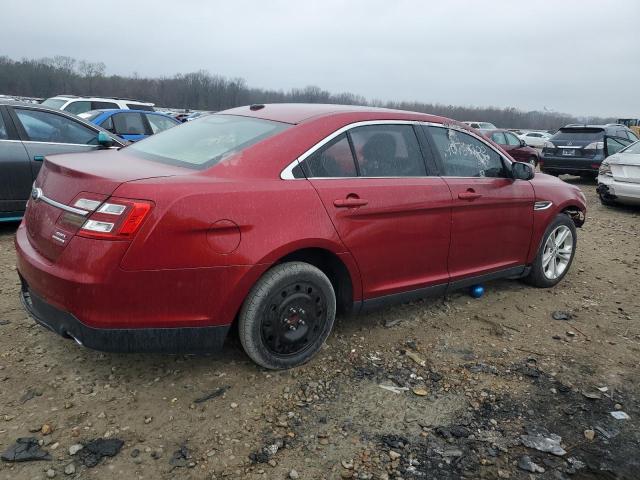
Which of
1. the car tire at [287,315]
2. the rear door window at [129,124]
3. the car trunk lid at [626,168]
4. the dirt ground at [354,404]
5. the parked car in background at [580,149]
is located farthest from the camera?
the parked car in background at [580,149]

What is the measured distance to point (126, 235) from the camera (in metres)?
2.39

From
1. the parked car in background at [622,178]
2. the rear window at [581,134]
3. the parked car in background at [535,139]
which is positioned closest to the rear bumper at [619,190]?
the parked car in background at [622,178]

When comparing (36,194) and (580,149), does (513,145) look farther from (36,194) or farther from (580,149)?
(36,194)

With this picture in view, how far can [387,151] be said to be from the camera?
11.5 ft

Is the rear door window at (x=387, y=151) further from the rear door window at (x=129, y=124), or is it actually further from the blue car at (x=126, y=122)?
the rear door window at (x=129, y=124)

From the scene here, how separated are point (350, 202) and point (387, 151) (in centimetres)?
62

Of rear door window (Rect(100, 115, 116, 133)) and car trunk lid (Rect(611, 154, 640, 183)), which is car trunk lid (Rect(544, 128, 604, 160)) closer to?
car trunk lid (Rect(611, 154, 640, 183))

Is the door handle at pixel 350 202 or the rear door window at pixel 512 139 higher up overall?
the rear door window at pixel 512 139

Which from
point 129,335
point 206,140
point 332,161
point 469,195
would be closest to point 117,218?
point 129,335

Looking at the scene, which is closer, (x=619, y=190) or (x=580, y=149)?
(x=619, y=190)

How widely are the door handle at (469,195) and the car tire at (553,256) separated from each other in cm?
120

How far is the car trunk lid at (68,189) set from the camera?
99.0 inches

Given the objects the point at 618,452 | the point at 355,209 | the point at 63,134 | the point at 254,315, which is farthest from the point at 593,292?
the point at 63,134

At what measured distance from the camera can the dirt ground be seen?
7.82ft
